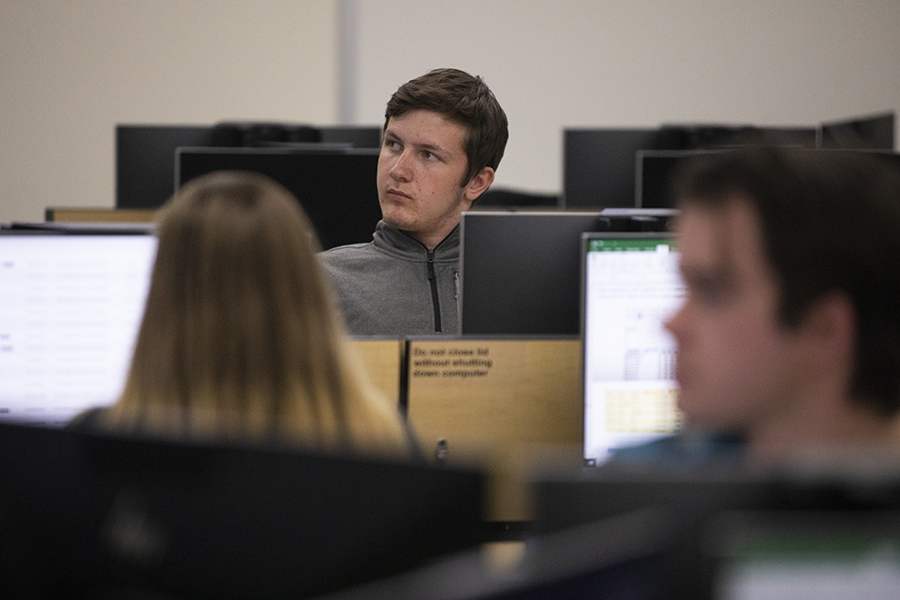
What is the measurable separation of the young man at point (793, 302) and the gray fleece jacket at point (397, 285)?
1.23m

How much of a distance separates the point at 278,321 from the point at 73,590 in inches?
14.0

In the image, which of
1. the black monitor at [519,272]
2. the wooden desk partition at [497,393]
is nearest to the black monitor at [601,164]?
the black monitor at [519,272]

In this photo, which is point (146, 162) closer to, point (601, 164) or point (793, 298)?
point (601, 164)

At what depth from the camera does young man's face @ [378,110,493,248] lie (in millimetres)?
2047

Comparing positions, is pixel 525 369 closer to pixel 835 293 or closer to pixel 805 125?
pixel 835 293

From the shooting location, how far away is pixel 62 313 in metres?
1.50

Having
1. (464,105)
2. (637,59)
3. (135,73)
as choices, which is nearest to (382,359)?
Result: (464,105)

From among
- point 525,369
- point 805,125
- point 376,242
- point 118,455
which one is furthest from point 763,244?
point 805,125

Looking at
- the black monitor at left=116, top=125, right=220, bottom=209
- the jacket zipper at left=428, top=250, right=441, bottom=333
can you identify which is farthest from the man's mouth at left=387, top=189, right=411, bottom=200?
the black monitor at left=116, top=125, right=220, bottom=209

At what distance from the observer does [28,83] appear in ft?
16.0

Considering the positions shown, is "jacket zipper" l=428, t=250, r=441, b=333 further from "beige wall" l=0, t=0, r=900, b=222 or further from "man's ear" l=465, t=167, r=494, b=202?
"beige wall" l=0, t=0, r=900, b=222

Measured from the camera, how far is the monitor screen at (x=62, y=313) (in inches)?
58.7

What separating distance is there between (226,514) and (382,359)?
0.99 meters

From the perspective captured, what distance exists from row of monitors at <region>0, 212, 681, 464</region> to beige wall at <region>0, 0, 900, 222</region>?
337 cm
